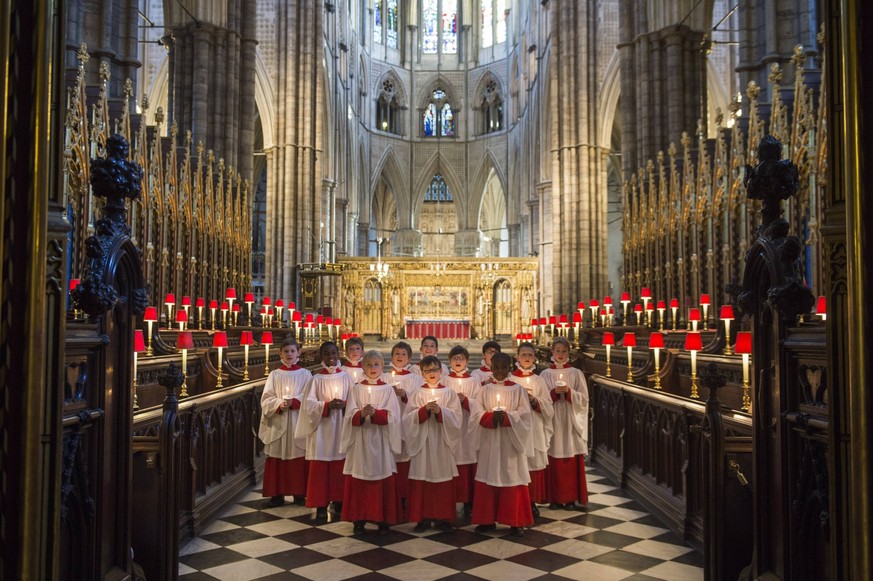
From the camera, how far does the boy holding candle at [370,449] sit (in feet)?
20.1

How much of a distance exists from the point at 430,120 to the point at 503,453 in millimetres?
43611

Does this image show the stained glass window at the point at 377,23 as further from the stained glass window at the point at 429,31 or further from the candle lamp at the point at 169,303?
the candle lamp at the point at 169,303

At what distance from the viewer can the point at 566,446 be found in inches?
282

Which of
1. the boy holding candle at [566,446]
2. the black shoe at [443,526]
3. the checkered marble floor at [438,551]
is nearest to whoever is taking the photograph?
the checkered marble floor at [438,551]

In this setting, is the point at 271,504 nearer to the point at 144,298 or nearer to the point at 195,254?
the point at 144,298

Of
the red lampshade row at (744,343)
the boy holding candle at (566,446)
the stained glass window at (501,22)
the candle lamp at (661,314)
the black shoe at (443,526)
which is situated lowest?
the black shoe at (443,526)

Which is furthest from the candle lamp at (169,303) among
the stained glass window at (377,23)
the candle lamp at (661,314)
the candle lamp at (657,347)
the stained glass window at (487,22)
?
the stained glass window at (487,22)

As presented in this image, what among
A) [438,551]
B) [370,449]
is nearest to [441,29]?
[370,449]

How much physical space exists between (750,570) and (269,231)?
22.1 m

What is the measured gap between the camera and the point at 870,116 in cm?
243

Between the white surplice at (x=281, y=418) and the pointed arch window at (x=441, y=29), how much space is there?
43472mm

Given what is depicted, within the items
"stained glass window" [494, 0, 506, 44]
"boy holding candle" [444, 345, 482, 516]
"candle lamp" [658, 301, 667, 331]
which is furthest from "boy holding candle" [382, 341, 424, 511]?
"stained glass window" [494, 0, 506, 44]

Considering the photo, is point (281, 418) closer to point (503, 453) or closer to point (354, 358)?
point (354, 358)

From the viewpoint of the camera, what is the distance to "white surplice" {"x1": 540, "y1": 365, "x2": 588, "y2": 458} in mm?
7141
